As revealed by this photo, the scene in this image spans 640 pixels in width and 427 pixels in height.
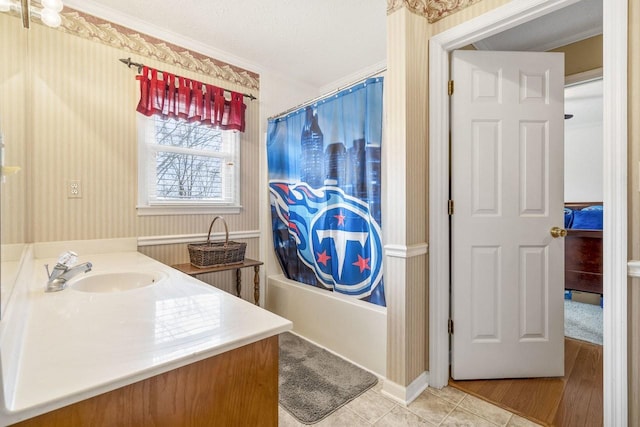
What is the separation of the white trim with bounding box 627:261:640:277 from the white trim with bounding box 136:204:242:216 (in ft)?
8.29

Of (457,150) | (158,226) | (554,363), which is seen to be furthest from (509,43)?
(158,226)

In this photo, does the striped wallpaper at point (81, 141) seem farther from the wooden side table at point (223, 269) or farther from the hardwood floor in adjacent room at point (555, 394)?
the hardwood floor in adjacent room at point (555, 394)

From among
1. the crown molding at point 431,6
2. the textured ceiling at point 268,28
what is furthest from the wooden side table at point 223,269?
the crown molding at point 431,6

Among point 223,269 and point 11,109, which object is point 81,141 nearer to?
point 11,109

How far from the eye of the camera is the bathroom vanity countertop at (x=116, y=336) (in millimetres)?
568

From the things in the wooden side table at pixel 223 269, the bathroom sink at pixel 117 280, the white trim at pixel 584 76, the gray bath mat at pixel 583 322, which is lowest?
the gray bath mat at pixel 583 322

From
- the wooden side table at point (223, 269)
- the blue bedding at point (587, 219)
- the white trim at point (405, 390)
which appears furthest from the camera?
the blue bedding at point (587, 219)

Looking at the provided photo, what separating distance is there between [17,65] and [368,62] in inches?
96.2

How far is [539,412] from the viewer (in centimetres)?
157

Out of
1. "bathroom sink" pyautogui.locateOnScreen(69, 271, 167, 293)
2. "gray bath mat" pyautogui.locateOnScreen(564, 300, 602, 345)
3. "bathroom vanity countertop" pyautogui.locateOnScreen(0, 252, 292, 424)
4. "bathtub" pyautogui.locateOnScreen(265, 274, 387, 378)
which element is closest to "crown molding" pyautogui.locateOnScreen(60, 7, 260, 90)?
"bathroom sink" pyautogui.locateOnScreen(69, 271, 167, 293)

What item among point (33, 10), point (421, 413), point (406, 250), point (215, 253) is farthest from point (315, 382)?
point (33, 10)

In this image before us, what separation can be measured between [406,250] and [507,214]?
722 millimetres

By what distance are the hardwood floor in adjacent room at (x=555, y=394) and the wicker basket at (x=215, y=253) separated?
172 centimetres

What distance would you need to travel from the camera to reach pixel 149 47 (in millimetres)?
2270
